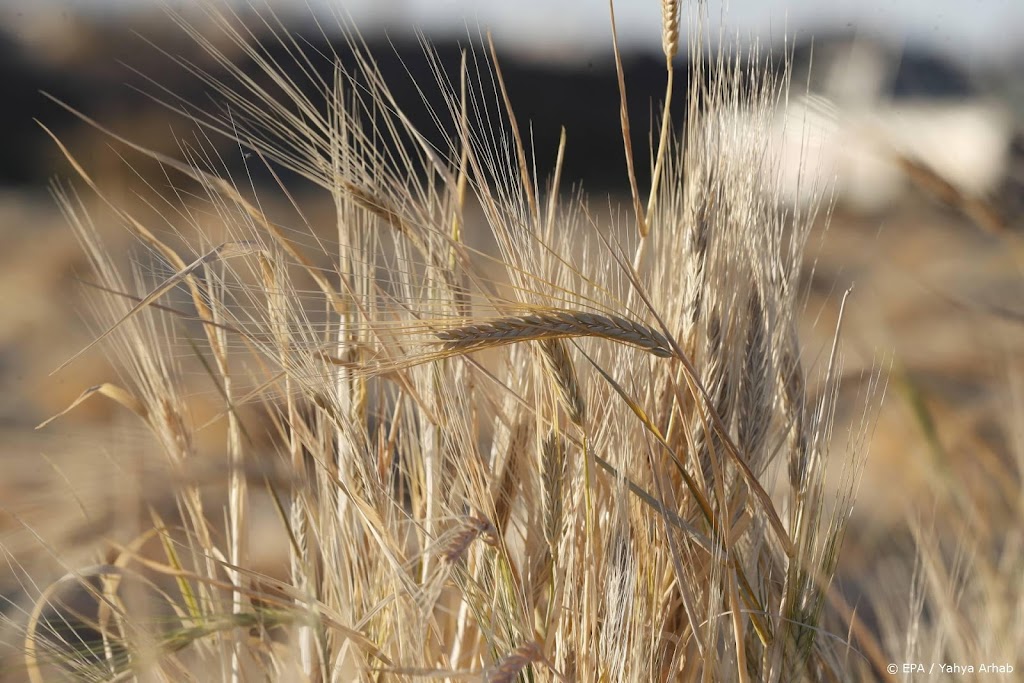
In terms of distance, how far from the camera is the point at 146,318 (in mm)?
568

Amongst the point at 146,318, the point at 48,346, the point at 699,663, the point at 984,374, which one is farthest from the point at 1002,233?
the point at 48,346

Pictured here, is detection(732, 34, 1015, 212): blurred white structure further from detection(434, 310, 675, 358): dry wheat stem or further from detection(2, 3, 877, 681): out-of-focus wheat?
detection(434, 310, 675, 358): dry wheat stem

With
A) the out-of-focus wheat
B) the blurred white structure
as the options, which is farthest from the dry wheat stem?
the blurred white structure

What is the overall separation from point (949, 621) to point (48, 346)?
3471mm

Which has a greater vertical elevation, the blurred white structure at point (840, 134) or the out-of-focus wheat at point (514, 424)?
the blurred white structure at point (840, 134)

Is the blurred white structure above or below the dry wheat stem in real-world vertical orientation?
above

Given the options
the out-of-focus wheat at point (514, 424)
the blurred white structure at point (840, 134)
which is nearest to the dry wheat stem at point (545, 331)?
the out-of-focus wheat at point (514, 424)

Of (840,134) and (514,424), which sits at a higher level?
(840,134)

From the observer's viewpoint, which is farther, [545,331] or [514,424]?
[514,424]

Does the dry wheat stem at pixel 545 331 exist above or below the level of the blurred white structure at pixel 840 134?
below

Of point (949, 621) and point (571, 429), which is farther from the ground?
point (571, 429)

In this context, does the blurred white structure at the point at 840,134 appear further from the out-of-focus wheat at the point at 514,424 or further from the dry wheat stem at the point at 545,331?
the dry wheat stem at the point at 545,331

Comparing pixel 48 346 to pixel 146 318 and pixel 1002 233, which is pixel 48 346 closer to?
pixel 146 318

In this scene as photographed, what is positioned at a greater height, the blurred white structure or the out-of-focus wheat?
the blurred white structure
